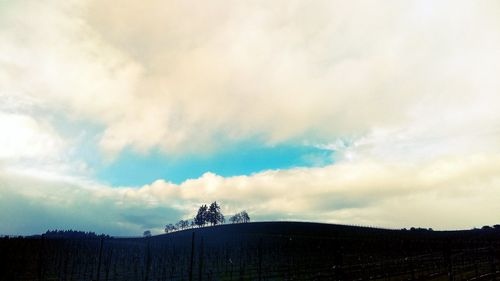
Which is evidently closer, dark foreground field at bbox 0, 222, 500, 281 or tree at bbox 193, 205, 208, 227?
dark foreground field at bbox 0, 222, 500, 281

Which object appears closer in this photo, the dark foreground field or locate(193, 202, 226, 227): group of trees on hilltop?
the dark foreground field

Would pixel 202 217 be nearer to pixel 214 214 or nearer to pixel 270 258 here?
pixel 214 214

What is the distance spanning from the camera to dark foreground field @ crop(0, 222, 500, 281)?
30928 millimetres

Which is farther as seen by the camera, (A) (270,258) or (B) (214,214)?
(B) (214,214)

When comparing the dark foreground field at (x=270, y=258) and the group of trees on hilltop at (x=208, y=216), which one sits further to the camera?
the group of trees on hilltop at (x=208, y=216)

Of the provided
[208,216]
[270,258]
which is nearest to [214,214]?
[208,216]

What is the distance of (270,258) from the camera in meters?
56.8

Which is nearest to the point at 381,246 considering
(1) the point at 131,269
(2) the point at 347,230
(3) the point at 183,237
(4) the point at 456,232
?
(2) the point at 347,230

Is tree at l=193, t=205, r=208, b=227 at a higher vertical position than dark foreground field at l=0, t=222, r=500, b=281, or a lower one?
higher

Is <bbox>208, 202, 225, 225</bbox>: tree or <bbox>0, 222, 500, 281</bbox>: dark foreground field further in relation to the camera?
<bbox>208, 202, 225, 225</bbox>: tree

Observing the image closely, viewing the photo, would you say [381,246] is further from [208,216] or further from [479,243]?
[208,216]

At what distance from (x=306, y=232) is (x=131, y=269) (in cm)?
4469

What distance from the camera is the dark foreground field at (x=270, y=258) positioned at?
30.9m

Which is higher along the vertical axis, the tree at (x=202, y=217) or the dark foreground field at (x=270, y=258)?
the tree at (x=202, y=217)
